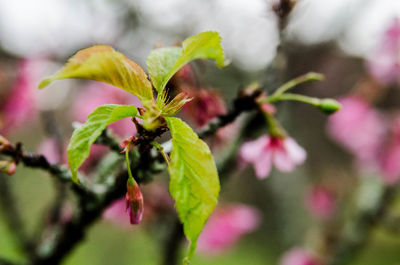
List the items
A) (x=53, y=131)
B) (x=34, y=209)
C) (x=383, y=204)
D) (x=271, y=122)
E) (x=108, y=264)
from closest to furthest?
(x=271, y=122) < (x=53, y=131) < (x=383, y=204) < (x=108, y=264) < (x=34, y=209)

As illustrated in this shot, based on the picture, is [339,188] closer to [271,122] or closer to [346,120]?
[346,120]

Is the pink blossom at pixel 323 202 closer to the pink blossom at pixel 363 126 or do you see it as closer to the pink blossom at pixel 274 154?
the pink blossom at pixel 363 126

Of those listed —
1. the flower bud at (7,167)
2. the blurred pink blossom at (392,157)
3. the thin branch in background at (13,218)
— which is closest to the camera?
the flower bud at (7,167)

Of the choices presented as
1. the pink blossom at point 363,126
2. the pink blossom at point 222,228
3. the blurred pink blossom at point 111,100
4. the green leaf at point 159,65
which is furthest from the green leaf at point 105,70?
the pink blossom at point 363,126

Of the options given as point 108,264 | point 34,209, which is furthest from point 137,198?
point 34,209

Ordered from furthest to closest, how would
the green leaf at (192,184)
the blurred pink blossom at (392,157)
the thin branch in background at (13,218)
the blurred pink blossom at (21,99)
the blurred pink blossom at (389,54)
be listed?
the blurred pink blossom at (392,157) → the blurred pink blossom at (389,54) → the blurred pink blossom at (21,99) → the thin branch in background at (13,218) → the green leaf at (192,184)

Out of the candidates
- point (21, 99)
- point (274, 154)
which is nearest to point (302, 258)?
point (274, 154)

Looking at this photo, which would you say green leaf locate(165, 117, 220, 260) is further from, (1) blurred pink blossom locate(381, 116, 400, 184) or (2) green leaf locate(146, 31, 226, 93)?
(1) blurred pink blossom locate(381, 116, 400, 184)
